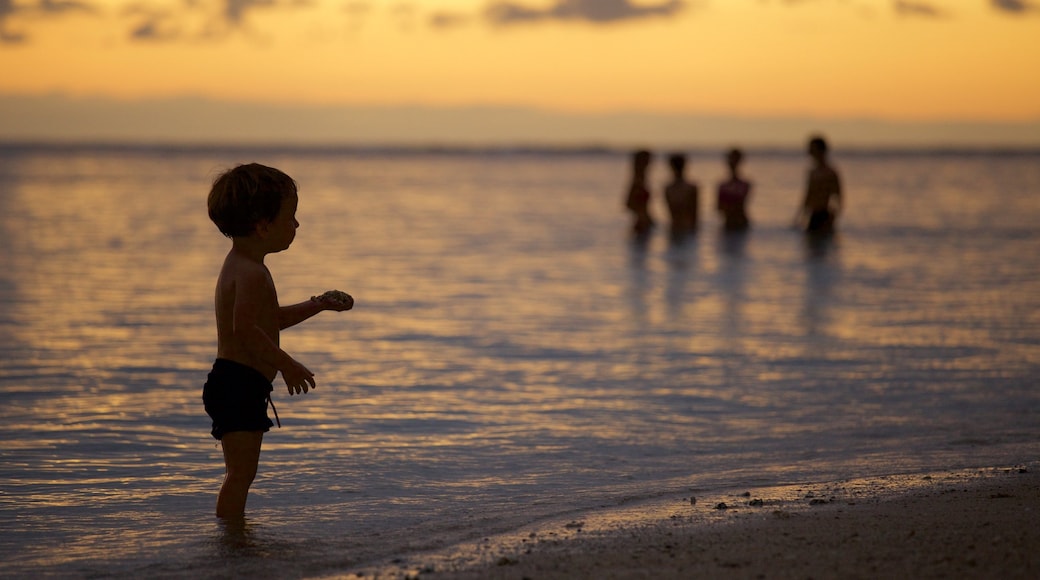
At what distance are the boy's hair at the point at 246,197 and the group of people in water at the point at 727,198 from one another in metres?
18.0

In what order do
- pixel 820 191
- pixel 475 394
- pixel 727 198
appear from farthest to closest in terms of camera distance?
pixel 727 198
pixel 820 191
pixel 475 394

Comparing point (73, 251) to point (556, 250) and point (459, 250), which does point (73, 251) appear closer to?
point (459, 250)

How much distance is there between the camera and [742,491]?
5.18 m

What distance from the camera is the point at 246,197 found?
4.48m

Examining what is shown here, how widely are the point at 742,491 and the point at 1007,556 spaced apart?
58.1 inches

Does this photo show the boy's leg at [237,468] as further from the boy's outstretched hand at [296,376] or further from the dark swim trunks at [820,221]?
the dark swim trunks at [820,221]

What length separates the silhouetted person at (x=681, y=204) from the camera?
78.0 ft

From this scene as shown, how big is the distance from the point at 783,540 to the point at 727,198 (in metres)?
20.1

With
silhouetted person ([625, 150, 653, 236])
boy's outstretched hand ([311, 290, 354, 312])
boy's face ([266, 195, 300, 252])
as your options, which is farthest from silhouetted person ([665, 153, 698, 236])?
boy's outstretched hand ([311, 290, 354, 312])

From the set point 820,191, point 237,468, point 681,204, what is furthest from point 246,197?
point 681,204

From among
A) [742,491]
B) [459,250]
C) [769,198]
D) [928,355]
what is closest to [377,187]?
[769,198]

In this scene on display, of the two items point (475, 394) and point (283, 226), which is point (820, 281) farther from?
point (283, 226)

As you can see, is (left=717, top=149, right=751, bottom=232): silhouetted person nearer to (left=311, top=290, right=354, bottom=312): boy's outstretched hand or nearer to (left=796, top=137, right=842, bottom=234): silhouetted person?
(left=796, top=137, right=842, bottom=234): silhouetted person

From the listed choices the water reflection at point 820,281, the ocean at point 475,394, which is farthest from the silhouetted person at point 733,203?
the ocean at point 475,394
